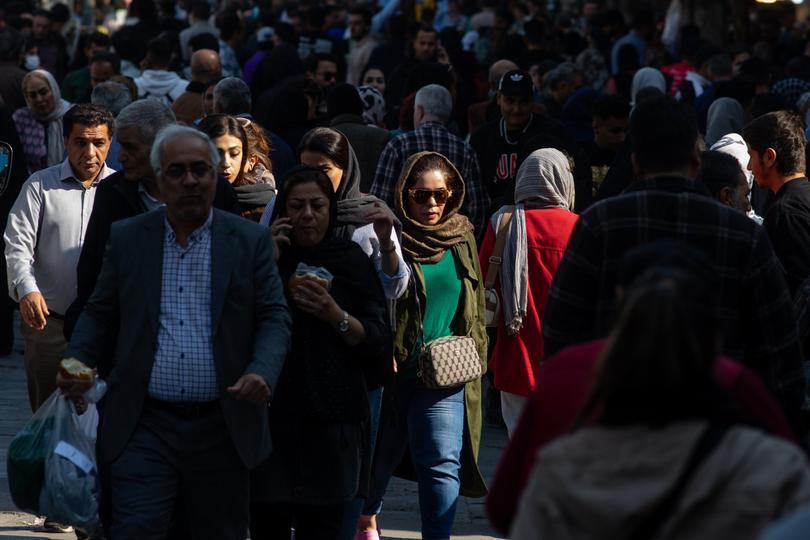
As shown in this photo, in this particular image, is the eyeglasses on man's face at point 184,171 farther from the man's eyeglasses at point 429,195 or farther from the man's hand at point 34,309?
the man's eyeglasses at point 429,195

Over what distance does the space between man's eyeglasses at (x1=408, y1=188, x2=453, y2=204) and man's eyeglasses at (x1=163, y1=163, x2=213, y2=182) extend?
1.98 meters

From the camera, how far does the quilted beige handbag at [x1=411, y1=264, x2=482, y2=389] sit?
6.68m

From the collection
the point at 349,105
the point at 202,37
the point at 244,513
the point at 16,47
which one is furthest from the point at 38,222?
the point at 202,37

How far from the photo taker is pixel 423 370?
6.71 metres

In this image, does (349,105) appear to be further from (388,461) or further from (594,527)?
(594,527)

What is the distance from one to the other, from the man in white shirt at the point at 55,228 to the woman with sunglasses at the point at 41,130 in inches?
164

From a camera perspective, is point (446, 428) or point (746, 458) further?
point (446, 428)

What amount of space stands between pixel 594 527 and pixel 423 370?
365 cm

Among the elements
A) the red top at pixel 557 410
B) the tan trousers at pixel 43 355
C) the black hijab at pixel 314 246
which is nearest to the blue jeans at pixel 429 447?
the black hijab at pixel 314 246

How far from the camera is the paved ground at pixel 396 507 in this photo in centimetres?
743

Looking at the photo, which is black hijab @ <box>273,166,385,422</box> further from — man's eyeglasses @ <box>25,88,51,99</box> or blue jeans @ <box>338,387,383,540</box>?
man's eyeglasses @ <box>25,88,51,99</box>

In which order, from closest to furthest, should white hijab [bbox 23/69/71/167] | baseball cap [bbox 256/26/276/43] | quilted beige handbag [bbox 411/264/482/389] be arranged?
quilted beige handbag [bbox 411/264/482/389] < white hijab [bbox 23/69/71/167] < baseball cap [bbox 256/26/276/43]

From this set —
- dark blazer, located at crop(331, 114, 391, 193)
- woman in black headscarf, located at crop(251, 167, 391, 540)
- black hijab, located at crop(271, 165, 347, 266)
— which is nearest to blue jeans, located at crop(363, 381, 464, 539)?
woman in black headscarf, located at crop(251, 167, 391, 540)

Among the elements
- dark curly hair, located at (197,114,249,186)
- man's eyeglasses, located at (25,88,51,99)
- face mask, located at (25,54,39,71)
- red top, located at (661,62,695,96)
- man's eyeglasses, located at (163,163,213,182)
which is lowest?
man's eyeglasses, located at (163,163,213,182)
